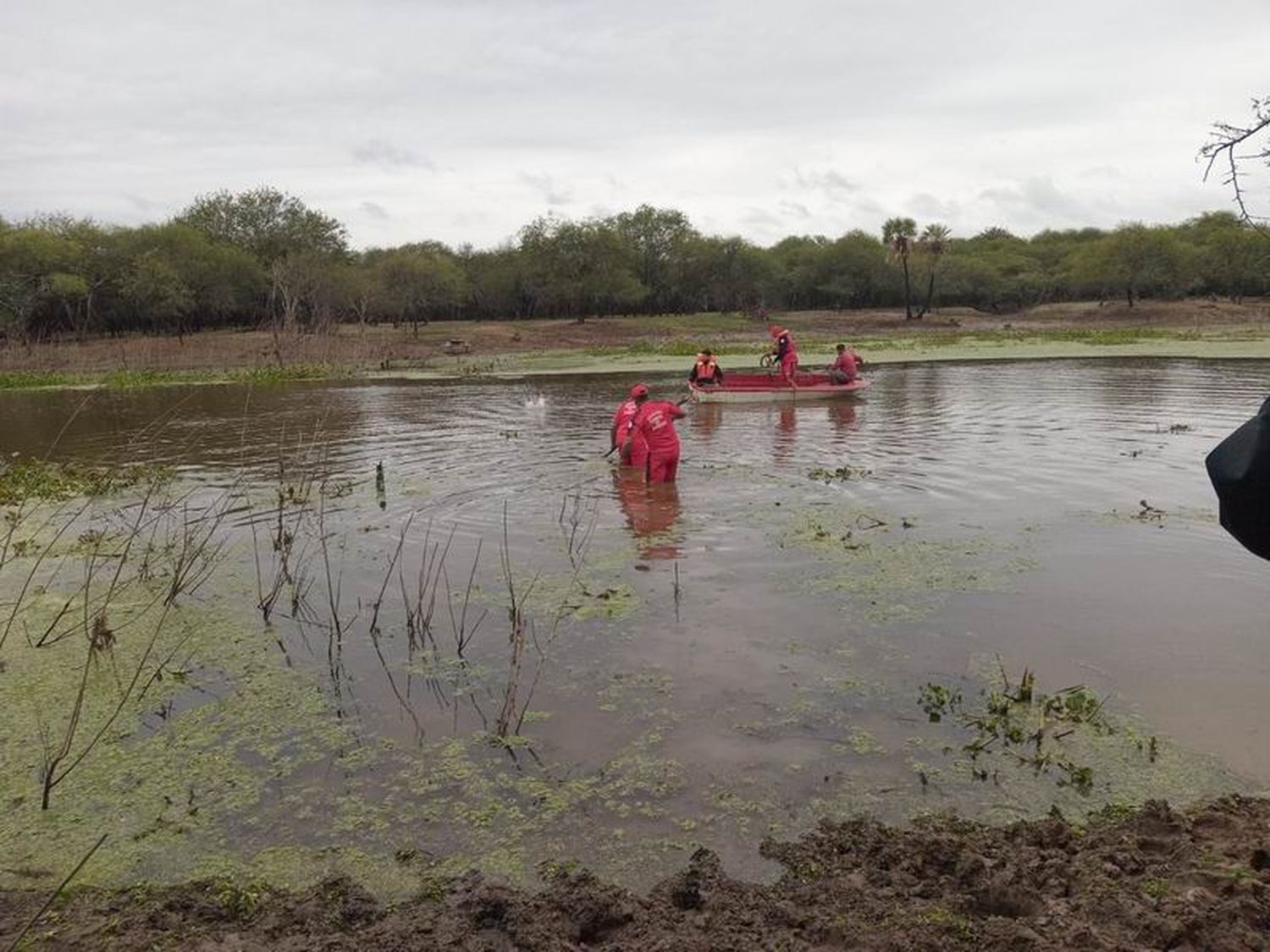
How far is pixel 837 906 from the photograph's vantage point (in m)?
3.99

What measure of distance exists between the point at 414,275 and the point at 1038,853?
66.7 m

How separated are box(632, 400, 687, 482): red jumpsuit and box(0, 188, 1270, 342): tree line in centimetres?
3581

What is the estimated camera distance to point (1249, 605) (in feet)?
27.1

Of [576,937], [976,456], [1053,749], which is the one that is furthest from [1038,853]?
[976,456]

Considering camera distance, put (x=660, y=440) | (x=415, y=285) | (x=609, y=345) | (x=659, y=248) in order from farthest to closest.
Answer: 1. (x=659, y=248)
2. (x=415, y=285)
3. (x=609, y=345)
4. (x=660, y=440)

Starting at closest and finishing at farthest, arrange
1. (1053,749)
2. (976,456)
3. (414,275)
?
(1053,749) → (976,456) → (414,275)

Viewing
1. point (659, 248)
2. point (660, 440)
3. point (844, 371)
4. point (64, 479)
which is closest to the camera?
point (660, 440)

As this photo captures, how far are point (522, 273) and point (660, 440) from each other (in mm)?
63705

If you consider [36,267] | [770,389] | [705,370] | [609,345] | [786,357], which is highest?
[36,267]

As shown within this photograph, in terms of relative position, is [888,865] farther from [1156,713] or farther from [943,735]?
[1156,713]

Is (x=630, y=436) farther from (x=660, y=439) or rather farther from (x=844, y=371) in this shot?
(x=844, y=371)

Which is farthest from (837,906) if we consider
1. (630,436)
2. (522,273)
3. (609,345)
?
(522,273)

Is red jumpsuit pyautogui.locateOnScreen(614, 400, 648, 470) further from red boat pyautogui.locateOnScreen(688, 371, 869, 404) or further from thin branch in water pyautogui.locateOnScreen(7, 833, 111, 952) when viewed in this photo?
thin branch in water pyautogui.locateOnScreen(7, 833, 111, 952)

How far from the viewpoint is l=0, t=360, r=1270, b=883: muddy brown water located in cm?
553
